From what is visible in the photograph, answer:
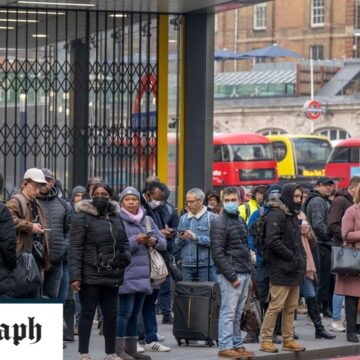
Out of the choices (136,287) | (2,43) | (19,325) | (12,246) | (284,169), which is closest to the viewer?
(19,325)

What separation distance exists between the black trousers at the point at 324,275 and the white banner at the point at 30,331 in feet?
31.8

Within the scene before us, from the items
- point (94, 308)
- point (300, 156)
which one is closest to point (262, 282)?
point (94, 308)

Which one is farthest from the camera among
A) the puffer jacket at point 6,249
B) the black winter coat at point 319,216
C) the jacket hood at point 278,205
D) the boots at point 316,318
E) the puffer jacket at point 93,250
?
the black winter coat at point 319,216

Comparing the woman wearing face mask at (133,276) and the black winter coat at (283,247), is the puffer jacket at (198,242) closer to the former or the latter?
the black winter coat at (283,247)

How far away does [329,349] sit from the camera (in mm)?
16234

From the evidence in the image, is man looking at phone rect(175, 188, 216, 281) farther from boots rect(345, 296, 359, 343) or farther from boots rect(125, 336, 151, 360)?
boots rect(125, 336, 151, 360)

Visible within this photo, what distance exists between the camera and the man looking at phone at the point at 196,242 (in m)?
16.5

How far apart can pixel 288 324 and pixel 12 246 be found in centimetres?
430

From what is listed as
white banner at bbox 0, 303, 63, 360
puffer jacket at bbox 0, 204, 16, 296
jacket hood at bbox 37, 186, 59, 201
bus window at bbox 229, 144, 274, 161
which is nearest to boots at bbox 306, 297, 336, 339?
jacket hood at bbox 37, 186, 59, 201

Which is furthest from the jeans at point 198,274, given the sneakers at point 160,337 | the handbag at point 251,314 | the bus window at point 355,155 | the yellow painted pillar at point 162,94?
the bus window at point 355,155

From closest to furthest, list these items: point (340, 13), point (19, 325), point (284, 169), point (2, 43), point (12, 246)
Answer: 1. point (19, 325)
2. point (12, 246)
3. point (2, 43)
4. point (284, 169)
5. point (340, 13)

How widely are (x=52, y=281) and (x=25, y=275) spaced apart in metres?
1.91

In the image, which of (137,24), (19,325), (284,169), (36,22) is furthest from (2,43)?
(284,169)

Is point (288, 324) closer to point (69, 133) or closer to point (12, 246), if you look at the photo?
point (12, 246)
